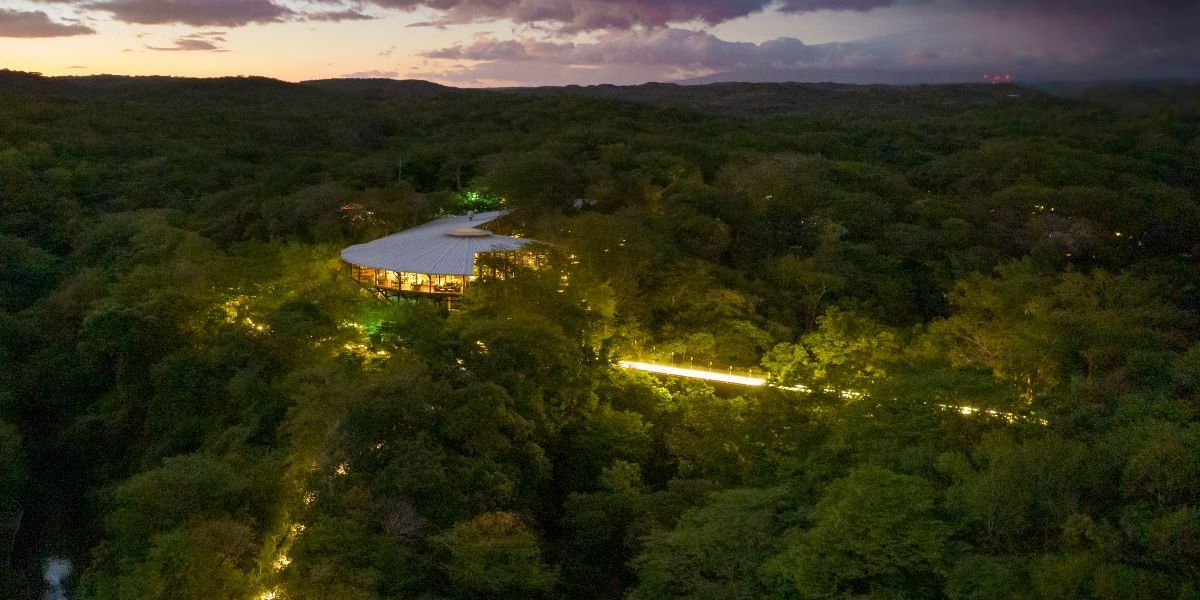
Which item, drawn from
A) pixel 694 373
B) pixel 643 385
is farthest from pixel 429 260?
pixel 694 373

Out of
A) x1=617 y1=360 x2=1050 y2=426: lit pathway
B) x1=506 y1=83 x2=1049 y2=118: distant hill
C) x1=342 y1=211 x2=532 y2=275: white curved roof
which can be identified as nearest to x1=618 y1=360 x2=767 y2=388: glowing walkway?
x1=617 y1=360 x2=1050 y2=426: lit pathway

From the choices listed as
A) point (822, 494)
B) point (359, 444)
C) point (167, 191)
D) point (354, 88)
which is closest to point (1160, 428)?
point (822, 494)

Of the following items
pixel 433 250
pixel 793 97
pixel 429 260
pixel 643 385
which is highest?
pixel 793 97

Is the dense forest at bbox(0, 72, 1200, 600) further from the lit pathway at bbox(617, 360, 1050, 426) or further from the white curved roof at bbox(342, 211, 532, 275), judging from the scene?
the white curved roof at bbox(342, 211, 532, 275)

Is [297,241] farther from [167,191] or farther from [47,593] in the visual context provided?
[167,191]

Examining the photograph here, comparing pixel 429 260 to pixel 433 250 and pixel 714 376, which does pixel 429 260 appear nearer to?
pixel 433 250
